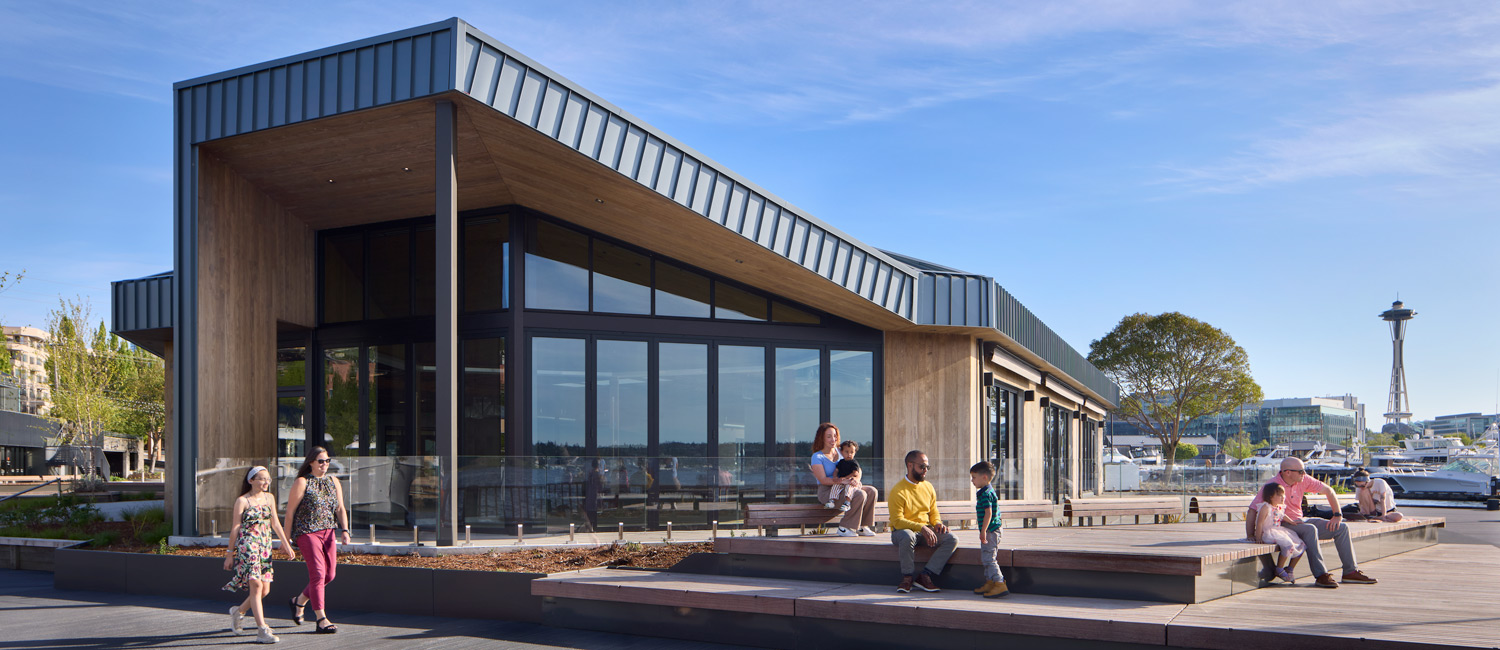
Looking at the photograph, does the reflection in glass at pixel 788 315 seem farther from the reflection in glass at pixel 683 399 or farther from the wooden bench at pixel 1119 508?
the wooden bench at pixel 1119 508

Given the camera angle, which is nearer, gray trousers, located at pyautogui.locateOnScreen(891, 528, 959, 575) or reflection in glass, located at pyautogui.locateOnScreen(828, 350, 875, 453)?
gray trousers, located at pyautogui.locateOnScreen(891, 528, 959, 575)

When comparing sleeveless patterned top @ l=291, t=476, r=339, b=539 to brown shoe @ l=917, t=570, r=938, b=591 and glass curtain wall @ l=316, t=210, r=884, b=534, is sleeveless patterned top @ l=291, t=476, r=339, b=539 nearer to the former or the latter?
glass curtain wall @ l=316, t=210, r=884, b=534

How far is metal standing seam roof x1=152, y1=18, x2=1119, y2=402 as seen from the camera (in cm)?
1143

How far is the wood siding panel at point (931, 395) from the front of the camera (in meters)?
16.8

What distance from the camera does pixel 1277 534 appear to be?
8602mm

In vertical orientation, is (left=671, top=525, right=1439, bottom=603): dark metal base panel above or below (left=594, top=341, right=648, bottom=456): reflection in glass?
below

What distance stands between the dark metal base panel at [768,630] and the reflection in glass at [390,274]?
Result: 849 centimetres

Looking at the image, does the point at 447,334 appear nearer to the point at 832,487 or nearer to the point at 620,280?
the point at 620,280

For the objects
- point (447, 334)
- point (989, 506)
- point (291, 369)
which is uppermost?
point (447, 334)

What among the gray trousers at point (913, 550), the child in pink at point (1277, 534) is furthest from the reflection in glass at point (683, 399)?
the child in pink at point (1277, 534)

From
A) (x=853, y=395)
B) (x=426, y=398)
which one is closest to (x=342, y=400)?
(x=426, y=398)

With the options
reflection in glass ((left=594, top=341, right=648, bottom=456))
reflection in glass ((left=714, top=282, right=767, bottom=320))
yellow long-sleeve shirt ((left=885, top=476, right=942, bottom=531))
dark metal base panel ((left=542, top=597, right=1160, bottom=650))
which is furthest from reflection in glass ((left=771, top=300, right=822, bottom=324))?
yellow long-sleeve shirt ((left=885, top=476, right=942, bottom=531))

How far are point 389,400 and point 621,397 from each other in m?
3.92

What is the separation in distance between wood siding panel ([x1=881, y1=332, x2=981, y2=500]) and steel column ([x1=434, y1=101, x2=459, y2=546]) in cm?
784
